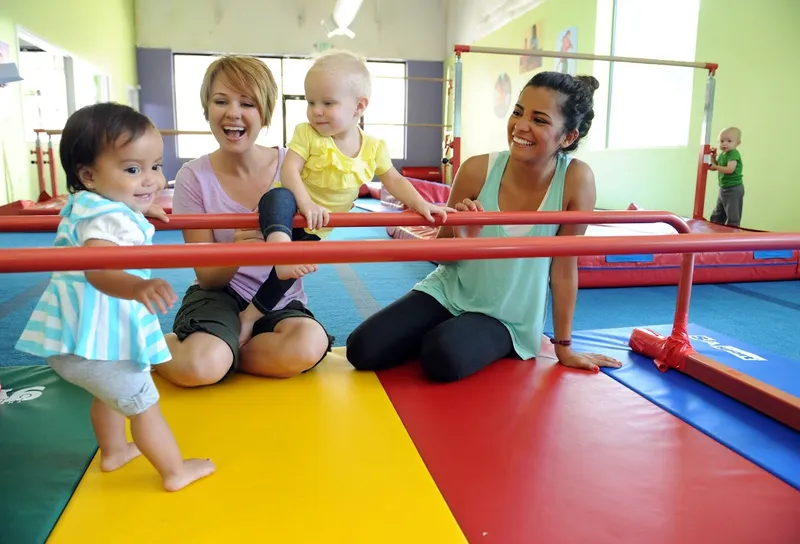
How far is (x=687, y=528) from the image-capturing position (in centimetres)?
113

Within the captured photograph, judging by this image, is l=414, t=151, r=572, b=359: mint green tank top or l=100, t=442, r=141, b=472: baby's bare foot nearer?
l=100, t=442, r=141, b=472: baby's bare foot

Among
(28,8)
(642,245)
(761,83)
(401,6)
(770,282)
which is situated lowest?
(770,282)

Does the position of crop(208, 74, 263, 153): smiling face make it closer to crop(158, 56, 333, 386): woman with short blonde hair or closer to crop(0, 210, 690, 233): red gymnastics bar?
crop(158, 56, 333, 386): woman with short blonde hair

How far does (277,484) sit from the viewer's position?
48.7 inches

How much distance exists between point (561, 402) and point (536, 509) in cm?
53

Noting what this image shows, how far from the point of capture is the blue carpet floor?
2.71 meters

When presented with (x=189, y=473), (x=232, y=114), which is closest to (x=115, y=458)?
(x=189, y=473)

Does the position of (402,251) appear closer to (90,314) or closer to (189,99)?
(90,314)

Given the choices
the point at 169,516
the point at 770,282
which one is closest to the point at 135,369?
the point at 169,516

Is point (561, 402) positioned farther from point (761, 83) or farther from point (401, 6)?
point (401, 6)

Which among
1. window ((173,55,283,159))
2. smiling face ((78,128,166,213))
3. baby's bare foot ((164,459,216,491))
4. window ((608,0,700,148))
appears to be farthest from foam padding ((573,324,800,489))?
window ((173,55,283,159))

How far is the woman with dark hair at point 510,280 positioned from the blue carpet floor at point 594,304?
0.66 metres

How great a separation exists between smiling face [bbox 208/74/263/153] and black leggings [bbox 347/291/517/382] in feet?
2.23

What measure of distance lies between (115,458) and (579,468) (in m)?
1.02
